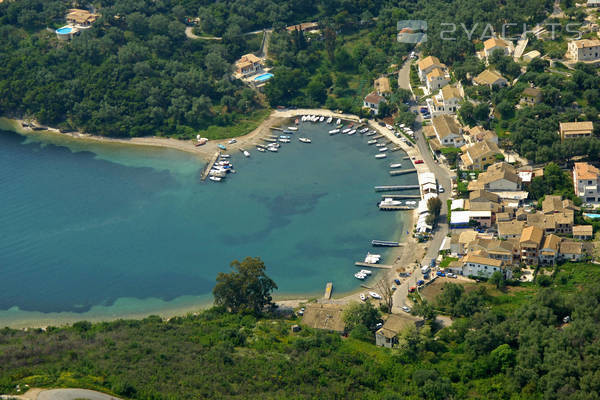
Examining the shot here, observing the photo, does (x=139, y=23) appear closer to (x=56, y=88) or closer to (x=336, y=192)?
(x=56, y=88)

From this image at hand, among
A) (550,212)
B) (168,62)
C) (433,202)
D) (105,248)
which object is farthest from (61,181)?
(550,212)

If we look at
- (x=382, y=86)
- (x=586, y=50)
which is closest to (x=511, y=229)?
(x=586, y=50)

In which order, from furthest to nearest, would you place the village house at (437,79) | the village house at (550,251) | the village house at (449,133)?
the village house at (437,79) < the village house at (449,133) < the village house at (550,251)

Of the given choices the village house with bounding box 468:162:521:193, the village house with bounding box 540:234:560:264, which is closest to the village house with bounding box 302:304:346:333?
the village house with bounding box 540:234:560:264

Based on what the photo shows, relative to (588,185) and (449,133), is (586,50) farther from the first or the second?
(588,185)

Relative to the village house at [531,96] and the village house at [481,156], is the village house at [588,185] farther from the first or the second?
the village house at [531,96]

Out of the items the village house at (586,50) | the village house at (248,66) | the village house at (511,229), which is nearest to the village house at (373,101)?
the village house at (248,66)
